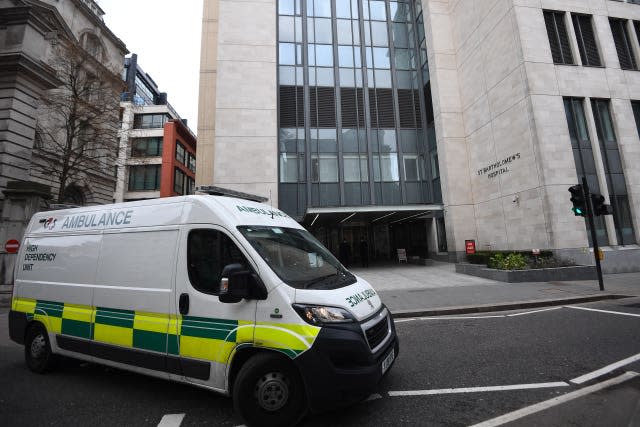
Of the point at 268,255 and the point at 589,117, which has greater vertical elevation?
the point at 589,117

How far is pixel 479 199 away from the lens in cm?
1891

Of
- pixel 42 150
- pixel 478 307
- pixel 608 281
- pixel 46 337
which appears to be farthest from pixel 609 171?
pixel 42 150

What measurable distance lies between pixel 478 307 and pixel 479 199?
13.1 meters

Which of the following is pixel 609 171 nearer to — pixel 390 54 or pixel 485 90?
pixel 485 90

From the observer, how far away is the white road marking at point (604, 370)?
12.0 ft

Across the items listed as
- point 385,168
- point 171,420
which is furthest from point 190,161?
point 171,420

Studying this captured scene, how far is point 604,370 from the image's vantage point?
390 centimetres

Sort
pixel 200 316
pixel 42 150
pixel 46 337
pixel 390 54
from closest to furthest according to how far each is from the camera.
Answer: pixel 200 316 → pixel 46 337 → pixel 42 150 → pixel 390 54

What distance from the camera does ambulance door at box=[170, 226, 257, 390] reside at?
117 inches

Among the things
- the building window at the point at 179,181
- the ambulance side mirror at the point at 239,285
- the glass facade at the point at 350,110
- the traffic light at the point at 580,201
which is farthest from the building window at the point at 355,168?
the building window at the point at 179,181

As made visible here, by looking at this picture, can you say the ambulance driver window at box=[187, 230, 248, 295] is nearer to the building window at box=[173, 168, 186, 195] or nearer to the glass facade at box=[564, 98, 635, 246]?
the glass facade at box=[564, 98, 635, 246]

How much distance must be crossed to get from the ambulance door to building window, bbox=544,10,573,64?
20.9m

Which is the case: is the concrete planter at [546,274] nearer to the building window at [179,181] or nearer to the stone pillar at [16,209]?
the stone pillar at [16,209]

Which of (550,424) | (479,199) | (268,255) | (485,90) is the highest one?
(485,90)
